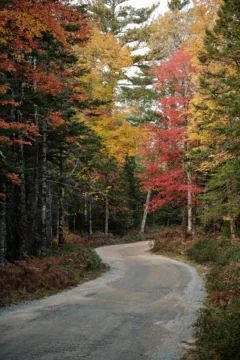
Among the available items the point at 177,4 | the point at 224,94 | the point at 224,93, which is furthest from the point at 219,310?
the point at 177,4

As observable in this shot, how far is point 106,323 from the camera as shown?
7.63 m

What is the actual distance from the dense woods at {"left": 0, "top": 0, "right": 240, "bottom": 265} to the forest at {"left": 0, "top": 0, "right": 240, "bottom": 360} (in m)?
0.09

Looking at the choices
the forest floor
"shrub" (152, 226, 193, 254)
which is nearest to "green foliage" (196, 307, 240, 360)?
the forest floor

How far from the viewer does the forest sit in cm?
1192

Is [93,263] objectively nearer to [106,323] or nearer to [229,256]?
[229,256]

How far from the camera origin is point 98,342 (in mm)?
6391

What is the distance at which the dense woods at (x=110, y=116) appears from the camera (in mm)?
12883

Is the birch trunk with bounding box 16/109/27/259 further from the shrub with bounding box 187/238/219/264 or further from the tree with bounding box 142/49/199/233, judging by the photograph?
the tree with bounding box 142/49/199/233

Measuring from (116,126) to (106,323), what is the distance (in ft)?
70.0

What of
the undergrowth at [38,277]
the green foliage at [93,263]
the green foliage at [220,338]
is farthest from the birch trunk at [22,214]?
the green foliage at [220,338]

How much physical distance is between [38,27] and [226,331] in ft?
31.3

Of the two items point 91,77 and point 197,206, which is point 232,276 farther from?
point 91,77

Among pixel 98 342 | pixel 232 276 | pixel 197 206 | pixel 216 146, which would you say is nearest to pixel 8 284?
pixel 98 342

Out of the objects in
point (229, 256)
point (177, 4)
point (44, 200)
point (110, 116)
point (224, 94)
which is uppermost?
point (177, 4)
